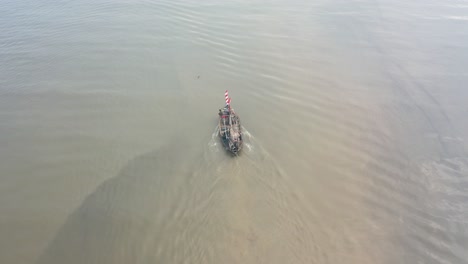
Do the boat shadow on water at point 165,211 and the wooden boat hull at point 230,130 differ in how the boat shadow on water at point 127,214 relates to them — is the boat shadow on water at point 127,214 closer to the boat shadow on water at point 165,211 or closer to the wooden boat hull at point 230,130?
the boat shadow on water at point 165,211

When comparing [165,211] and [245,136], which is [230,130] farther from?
[165,211]

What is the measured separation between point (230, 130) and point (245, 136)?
724mm

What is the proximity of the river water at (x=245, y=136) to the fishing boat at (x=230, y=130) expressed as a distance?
1.06 ft

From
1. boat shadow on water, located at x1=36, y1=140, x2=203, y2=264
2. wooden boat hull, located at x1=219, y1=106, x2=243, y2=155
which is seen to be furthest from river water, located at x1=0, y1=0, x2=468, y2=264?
wooden boat hull, located at x1=219, y1=106, x2=243, y2=155

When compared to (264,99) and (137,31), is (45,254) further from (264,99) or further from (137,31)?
(137,31)

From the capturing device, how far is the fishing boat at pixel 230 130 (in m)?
10.9

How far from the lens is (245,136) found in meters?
11.9

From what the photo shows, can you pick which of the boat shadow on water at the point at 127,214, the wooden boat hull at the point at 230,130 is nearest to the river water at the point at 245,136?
the boat shadow on water at the point at 127,214

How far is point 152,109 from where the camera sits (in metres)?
13.4

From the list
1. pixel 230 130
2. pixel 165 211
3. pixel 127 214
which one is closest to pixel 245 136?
pixel 230 130

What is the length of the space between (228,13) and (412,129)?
12140mm

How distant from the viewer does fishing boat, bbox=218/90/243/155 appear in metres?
10.9

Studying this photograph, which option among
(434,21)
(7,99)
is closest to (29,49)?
(7,99)

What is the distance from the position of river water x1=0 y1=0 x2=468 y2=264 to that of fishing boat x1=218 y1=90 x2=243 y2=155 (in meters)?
0.32
